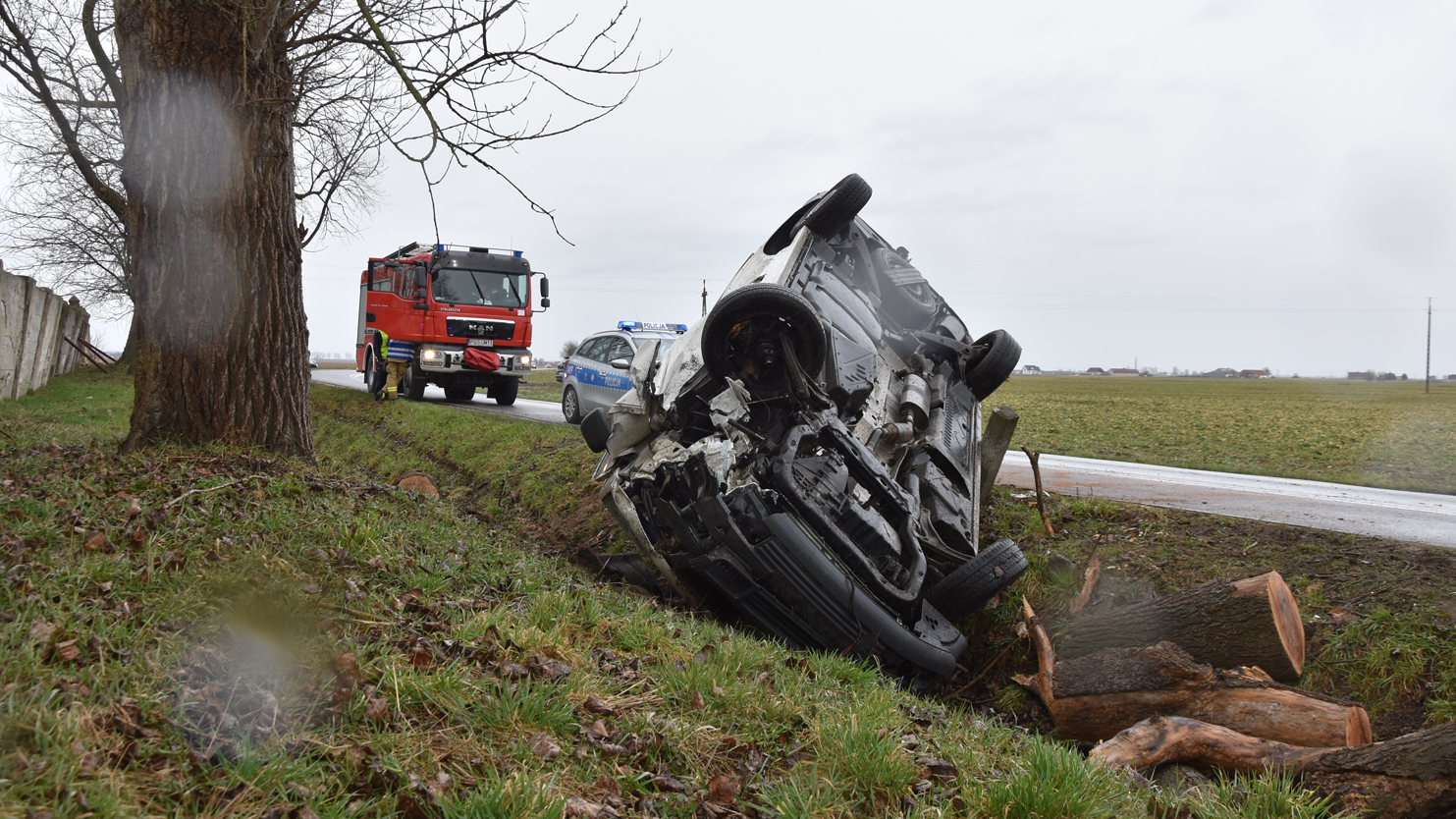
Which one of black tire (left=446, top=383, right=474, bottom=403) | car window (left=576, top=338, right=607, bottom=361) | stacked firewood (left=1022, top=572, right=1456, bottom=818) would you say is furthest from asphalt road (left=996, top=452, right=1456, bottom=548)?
black tire (left=446, top=383, right=474, bottom=403)

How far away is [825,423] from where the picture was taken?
5.52 meters

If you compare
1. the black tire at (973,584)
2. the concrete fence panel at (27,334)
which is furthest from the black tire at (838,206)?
the concrete fence panel at (27,334)

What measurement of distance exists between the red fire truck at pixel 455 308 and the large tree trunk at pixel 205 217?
435 inches

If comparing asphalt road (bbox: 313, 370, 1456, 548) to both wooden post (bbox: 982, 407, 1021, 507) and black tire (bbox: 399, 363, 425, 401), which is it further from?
black tire (bbox: 399, 363, 425, 401)

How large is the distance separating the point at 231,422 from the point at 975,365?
5866 millimetres

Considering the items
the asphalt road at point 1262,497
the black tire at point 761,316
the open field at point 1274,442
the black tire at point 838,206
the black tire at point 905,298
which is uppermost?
the black tire at point 838,206

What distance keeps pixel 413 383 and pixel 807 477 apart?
14832 mm

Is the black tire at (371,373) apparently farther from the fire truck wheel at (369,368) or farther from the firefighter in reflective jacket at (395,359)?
the firefighter in reflective jacket at (395,359)

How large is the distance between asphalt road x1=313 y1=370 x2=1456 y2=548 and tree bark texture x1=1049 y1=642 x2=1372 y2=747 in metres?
3.42

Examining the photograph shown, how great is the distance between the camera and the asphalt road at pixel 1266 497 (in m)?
7.14

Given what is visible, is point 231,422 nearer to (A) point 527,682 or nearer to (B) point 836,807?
(A) point 527,682

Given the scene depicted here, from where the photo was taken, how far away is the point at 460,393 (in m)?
19.8

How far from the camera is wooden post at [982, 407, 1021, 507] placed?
25.3 ft

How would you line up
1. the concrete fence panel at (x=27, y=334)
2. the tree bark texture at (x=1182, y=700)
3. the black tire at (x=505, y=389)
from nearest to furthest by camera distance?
the tree bark texture at (x=1182, y=700), the concrete fence panel at (x=27, y=334), the black tire at (x=505, y=389)
